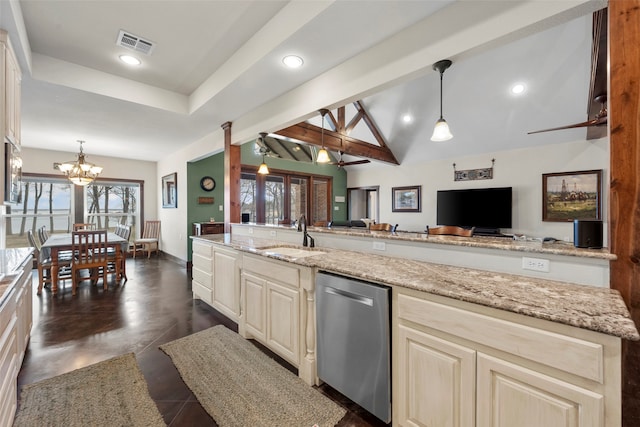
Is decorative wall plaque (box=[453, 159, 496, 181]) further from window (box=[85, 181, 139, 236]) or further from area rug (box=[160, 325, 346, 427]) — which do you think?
window (box=[85, 181, 139, 236])

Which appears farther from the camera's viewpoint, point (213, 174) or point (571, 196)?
point (213, 174)

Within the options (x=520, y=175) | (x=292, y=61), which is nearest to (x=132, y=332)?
(x=292, y=61)

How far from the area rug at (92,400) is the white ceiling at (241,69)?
8.37 feet

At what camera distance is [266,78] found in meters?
2.78

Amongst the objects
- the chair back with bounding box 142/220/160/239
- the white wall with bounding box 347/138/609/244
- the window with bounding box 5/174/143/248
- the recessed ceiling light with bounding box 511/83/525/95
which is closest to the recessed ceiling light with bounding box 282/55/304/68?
the recessed ceiling light with bounding box 511/83/525/95

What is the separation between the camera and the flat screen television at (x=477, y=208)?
5.36m

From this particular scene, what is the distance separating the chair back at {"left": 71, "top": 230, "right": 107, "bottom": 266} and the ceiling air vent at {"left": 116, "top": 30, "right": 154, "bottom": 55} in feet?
9.26

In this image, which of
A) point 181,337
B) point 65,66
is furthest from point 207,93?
point 181,337

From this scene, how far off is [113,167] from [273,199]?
155 inches

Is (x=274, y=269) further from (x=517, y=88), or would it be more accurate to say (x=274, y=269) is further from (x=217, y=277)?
(x=517, y=88)

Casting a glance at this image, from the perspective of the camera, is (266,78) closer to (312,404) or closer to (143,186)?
(312,404)

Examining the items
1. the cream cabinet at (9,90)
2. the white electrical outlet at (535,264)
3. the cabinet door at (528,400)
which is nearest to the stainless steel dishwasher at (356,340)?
the cabinet door at (528,400)

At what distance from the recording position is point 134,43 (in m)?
2.56

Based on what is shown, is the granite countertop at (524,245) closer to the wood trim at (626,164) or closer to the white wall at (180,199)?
the wood trim at (626,164)
